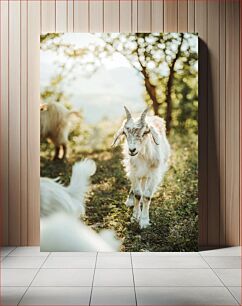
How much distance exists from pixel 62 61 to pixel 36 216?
1471 mm

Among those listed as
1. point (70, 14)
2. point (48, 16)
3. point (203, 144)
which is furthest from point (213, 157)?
point (48, 16)

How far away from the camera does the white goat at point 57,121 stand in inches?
204

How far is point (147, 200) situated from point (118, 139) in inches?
24.6

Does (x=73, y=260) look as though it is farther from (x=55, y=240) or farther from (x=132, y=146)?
(x=132, y=146)

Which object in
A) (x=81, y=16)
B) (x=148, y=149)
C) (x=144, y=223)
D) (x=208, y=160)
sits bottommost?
(x=144, y=223)

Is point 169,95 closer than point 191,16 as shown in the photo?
Yes

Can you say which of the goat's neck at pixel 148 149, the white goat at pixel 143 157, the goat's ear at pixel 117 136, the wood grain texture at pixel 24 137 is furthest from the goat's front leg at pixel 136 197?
the wood grain texture at pixel 24 137

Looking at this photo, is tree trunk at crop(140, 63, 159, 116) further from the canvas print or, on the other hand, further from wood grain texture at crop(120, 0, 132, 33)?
wood grain texture at crop(120, 0, 132, 33)

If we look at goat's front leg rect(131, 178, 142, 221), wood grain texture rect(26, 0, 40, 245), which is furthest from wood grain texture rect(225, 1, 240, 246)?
wood grain texture rect(26, 0, 40, 245)

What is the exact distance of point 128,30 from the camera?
5.30 metres

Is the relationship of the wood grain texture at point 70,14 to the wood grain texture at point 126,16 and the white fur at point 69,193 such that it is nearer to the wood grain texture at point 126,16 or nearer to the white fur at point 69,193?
the wood grain texture at point 126,16

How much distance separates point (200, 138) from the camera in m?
5.33

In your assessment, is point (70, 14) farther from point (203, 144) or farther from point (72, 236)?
point (72, 236)

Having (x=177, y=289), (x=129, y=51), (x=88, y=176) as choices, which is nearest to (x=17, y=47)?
(x=129, y=51)
